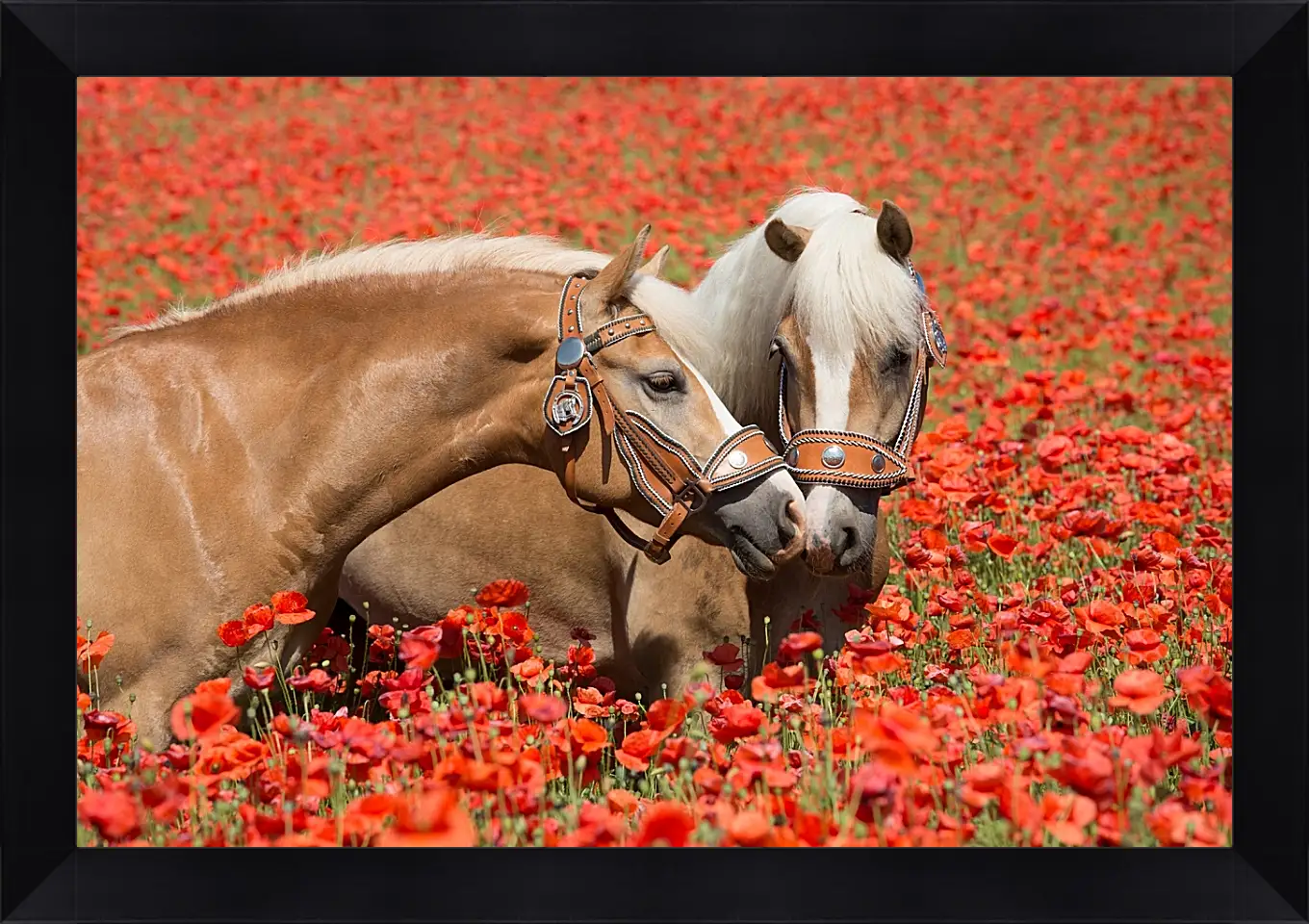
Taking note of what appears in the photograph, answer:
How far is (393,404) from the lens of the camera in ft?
13.7

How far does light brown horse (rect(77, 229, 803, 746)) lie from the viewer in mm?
4027

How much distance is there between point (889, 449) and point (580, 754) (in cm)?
129

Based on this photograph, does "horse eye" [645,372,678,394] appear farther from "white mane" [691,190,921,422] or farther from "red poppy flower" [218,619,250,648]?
"red poppy flower" [218,619,250,648]

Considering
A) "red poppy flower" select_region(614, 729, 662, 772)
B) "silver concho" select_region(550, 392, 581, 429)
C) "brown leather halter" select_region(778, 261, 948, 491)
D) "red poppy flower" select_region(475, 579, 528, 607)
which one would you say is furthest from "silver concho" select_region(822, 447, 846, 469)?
"red poppy flower" select_region(614, 729, 662, 772)

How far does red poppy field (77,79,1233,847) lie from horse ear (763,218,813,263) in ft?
3.61

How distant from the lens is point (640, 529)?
4.79 m

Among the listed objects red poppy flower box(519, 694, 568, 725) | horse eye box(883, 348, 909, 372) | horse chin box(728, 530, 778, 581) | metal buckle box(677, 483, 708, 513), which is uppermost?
horse eye box(883, 348, 909, 372)

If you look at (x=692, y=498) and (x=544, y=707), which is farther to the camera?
(x=692, y=498)

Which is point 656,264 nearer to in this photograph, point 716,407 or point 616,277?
point 616,277

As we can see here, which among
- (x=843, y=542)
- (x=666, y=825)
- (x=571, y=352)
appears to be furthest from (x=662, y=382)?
(x=666, y=825)

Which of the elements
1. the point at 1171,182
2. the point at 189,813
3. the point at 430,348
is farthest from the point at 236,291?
the point at 1171,182

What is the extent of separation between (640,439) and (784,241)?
83cm

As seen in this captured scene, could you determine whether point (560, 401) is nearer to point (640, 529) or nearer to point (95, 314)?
point (640, 529)

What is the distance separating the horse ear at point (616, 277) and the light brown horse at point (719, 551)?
0.99ft
